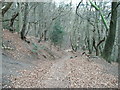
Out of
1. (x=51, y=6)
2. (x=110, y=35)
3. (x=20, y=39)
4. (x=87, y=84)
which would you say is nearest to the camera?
(x=87, y=84)

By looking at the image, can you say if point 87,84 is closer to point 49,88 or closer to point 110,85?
point 110,85

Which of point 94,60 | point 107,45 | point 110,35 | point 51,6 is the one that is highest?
point 51,6

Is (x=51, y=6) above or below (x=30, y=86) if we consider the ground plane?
above

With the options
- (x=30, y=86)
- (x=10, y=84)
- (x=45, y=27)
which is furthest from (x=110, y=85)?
(x=45, y=27)

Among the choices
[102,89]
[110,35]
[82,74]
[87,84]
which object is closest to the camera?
[102,89]

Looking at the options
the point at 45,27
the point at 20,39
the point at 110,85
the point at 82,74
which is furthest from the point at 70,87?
the point at 45,27

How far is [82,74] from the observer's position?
9930 millimetres

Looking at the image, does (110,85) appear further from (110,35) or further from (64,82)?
(110,35)

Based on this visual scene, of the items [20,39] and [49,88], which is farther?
[20,39]

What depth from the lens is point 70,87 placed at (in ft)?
25.0

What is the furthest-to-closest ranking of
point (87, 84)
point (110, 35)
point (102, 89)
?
point (110, 35) → point (87, 84) → point (102, 89)

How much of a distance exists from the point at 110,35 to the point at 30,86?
29.6 feet

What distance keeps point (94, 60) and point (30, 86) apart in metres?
8.06

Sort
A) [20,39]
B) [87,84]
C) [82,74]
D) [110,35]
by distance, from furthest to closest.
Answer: [20,39] < [110,35] < [82,74] < [87,84]
